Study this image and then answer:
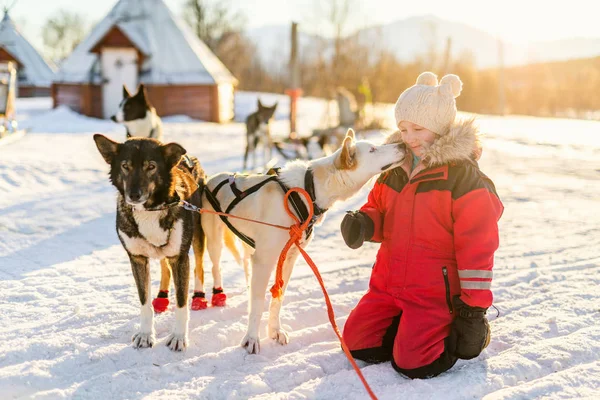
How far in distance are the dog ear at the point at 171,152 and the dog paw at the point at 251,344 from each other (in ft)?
3.67

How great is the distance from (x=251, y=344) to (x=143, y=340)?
636mm

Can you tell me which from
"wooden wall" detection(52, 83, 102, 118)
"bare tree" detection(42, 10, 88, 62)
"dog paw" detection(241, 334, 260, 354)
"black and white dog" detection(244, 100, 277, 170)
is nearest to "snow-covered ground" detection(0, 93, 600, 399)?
"dog paw" detection(241, 334, 260, 354)

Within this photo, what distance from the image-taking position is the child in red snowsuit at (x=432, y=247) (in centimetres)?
277

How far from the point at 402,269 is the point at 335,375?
0.69 m

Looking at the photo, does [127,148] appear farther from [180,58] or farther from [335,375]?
[180,58]

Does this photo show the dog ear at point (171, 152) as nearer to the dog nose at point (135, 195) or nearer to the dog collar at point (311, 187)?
the dog nose at point (135, 195)

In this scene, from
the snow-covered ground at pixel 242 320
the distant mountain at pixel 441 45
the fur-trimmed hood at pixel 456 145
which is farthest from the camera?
the distant mountain at pixel 441 45

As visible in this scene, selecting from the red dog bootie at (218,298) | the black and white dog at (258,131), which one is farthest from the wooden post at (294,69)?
the red dog bootie at (218,298)

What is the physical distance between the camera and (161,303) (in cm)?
369

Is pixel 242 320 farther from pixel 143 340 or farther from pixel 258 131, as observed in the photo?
pixel 258 131

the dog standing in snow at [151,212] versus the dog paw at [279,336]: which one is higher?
the dog standing in snow at [151,212]

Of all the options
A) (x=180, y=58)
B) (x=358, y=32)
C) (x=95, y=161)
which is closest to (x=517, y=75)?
(x=358, y=32)

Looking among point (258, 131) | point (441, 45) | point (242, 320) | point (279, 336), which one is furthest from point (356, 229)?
point (441, 45)

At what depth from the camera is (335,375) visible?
2.85m
